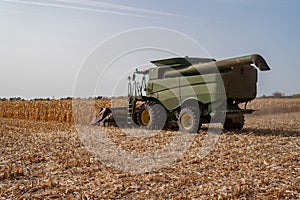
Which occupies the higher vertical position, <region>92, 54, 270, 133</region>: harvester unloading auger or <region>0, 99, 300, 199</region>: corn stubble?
<region>92, 54, 270, 133</region>: harvester unloading auger

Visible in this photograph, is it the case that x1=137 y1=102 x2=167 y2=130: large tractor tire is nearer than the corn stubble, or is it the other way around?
the corn stubble

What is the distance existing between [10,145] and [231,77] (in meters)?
6.99

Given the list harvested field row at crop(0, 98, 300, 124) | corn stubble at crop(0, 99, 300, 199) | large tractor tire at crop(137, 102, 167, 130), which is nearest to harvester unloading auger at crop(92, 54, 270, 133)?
large tractor tire at crop(137, 102, 167, 130)

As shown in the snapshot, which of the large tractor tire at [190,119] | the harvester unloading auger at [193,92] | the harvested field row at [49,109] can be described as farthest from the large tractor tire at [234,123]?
the harvested field row at [49,109]

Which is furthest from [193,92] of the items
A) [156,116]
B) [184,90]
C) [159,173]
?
[159,173]

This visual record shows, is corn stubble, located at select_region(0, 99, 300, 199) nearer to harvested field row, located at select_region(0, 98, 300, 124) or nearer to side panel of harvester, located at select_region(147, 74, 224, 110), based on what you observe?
side panel of harvester, located at select_region(147, 74, 224, 110)

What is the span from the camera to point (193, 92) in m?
12.5

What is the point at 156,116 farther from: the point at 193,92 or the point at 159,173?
the point at 159,173

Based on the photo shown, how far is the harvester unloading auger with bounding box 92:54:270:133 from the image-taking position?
1169 centimetres

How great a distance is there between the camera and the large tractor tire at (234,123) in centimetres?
1335

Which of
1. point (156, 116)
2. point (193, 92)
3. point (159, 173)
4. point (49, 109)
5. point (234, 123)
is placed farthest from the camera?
point (49, 109)

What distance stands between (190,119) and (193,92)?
95cm

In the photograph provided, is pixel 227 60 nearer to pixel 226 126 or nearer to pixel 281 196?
pixel 226 126

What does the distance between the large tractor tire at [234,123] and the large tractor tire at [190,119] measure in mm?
1614
